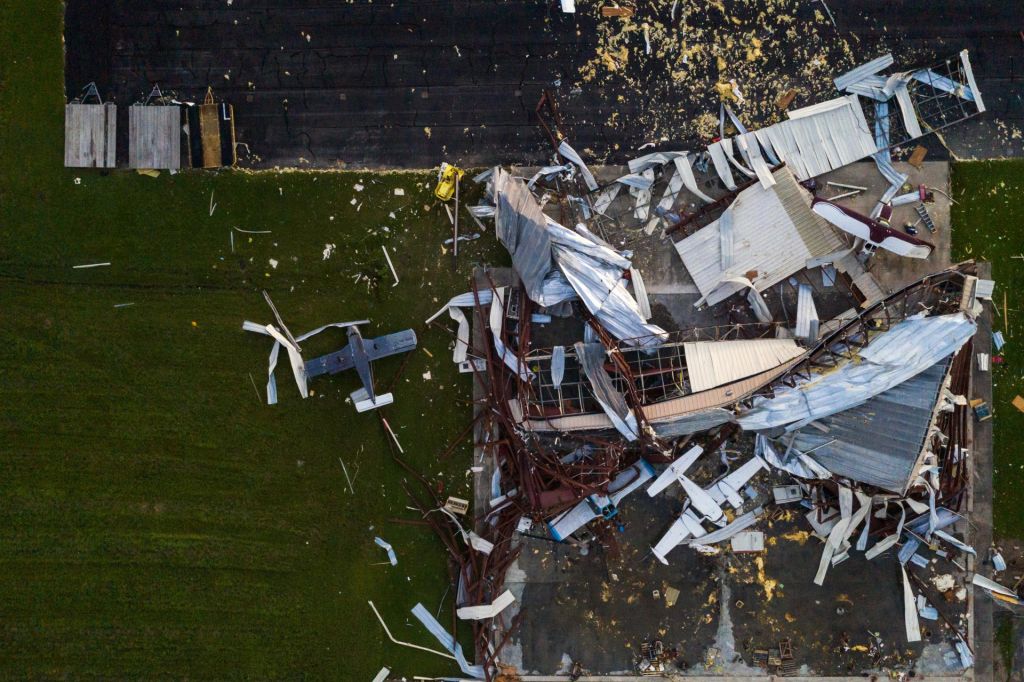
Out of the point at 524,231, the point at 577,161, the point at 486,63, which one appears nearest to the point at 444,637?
the point at 524,231

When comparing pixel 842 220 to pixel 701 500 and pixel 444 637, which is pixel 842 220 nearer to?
pixel 701 500

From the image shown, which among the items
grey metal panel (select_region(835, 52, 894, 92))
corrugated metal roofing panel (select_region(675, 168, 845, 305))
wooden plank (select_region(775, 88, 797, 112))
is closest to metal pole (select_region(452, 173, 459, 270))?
corrugated metal roofing panel (select_region(675, 168, 845, 305))

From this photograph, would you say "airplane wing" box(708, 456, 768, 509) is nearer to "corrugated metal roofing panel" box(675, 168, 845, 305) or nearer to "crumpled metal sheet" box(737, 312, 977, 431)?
"crumpled metal sheet" box(737, 312, 977, 431)

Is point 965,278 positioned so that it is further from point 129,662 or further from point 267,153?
Answer: point 129,662

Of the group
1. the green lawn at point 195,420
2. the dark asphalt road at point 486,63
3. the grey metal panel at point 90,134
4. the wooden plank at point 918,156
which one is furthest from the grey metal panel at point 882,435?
the grey metal panel at point 90,134

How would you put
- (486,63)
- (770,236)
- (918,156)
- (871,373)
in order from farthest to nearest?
1. (486,63)
2. (918,156)
3. (770,236)
4. (871,373)

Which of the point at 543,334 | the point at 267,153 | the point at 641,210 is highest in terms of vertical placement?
the point at 267,153

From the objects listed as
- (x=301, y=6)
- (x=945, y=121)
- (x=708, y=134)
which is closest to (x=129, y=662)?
(x=301, y=6)
